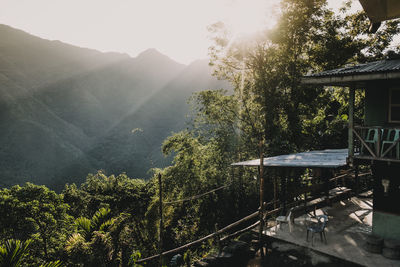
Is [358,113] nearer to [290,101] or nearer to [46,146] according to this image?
[290,101]

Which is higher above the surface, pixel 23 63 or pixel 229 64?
pixel 23 63

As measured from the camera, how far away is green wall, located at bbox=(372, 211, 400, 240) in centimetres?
791

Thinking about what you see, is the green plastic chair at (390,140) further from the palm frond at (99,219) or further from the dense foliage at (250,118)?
the dense foliage at (250,118)

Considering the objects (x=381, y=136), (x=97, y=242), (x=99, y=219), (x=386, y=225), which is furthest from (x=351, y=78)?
(x=99, y=219)

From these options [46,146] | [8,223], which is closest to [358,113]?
[8,223]

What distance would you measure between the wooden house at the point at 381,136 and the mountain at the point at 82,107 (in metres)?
62.7

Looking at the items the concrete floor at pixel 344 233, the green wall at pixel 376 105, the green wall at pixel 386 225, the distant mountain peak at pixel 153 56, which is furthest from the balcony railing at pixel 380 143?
the distant mountain peak at pixel 153 56

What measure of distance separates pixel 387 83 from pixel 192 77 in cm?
11193

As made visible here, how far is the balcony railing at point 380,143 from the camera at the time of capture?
6.89 meters

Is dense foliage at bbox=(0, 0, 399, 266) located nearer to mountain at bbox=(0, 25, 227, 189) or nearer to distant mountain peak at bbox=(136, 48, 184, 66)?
mountain at bbox=(0, 25, 227, 189)

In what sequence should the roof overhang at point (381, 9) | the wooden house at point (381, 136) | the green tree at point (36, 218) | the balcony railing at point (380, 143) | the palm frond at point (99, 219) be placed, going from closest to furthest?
the roof overhang at point (381, 9), the balcony railing at point (380, 143), the wooden house at point (381, 136), the palm frond at point (99, 219), the green tree at point (36, 218)

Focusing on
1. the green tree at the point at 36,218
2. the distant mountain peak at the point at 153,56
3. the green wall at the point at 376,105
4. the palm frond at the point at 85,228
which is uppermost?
the distant mountain peak at the point at 153,56

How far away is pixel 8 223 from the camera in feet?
71.8

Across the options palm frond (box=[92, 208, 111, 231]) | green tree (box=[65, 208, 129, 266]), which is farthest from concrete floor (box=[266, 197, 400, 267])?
palm frond (box=[92, 208, 111, 231])
